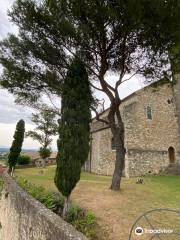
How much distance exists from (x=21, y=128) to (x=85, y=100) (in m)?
16.1

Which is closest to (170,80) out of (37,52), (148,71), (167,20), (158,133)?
(148,71)

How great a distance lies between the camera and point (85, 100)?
32.4 feet

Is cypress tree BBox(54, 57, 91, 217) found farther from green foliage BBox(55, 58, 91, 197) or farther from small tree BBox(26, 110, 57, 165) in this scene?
small tree BBox(26, 110, 57, 165)

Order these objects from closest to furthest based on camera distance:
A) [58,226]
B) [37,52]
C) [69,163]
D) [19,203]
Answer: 1. [58,226]
2. [19,203]
3. [69,163]
4. [37,52]

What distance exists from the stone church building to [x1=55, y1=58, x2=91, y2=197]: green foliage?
Result: 1166 centimetres

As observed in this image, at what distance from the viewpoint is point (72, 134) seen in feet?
30.4

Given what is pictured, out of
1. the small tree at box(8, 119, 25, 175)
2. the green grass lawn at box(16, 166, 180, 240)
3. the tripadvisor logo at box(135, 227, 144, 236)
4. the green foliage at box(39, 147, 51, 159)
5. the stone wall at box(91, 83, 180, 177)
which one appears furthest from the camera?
the green foliage at box(39, 147, 51, 159)

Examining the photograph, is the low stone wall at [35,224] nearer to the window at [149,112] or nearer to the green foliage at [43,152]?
the window at [149,112]

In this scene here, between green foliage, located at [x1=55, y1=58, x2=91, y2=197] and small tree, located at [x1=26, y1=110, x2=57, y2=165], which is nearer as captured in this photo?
green foliage, located at [x1=55, y1=58, x2=91, y2=197]

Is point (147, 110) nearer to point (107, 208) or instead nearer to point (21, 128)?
point (21, 128)

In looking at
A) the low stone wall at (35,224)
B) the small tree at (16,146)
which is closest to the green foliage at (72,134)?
the low stone wall at (35,224)

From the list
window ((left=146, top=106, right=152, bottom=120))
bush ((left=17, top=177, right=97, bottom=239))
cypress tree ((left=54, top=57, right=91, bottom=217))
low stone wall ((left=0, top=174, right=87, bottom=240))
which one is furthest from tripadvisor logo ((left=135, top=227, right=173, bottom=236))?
window ((left=146, top=106, right=152, bottom=120))

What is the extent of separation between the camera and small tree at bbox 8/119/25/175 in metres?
22.0

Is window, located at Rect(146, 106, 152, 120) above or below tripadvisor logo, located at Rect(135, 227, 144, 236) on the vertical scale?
above
